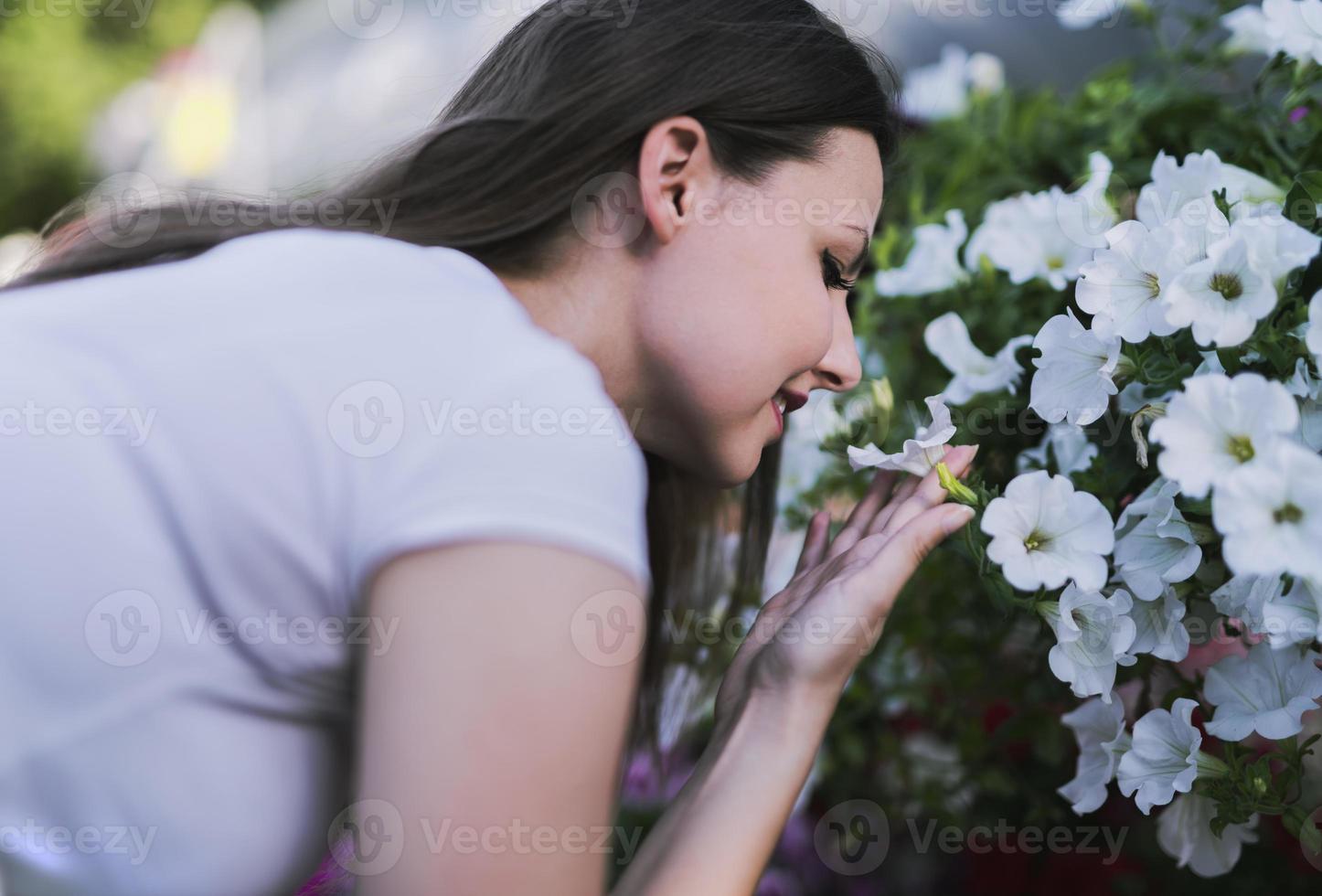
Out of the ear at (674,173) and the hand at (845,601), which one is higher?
the ear at (674,173)

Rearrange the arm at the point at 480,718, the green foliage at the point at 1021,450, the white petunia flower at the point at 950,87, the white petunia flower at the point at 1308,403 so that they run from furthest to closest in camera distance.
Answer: the white petunia flower at the point at 950,87
the green foliage at the point at 1021,450
the white petunia flower at the point at 1308,403
the arm at the point at 480,718

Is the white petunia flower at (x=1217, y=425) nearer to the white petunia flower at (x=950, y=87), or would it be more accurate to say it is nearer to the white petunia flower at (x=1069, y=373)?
the white petunia flower at (x=1069, y=373)

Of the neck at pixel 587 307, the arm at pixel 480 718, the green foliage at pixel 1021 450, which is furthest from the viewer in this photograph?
the neck at pixel 587 307

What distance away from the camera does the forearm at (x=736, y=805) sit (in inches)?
33.4

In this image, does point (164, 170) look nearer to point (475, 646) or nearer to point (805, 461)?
point (805, 461)

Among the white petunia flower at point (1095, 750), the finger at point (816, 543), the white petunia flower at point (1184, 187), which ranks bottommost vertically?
the white petunia flower at point (1095, 750)

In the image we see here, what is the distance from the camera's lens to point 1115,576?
0.87 m

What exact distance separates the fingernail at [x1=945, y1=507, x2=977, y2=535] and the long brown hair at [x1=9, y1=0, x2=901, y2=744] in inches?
13.3

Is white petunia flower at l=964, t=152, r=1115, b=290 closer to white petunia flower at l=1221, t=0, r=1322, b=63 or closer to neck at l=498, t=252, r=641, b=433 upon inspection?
white petunia flower at l=1221, t=0, r=1322, b=63

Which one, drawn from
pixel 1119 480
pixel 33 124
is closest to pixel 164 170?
pixel 33 124

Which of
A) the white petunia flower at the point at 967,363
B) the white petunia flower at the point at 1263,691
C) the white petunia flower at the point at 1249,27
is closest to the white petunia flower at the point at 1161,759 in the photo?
the white petunia flower at the point at 1263,691

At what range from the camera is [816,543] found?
1.14m

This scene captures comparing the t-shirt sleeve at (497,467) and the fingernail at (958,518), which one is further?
the fingernail at (958,518)

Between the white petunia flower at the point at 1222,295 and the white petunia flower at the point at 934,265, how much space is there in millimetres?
437
